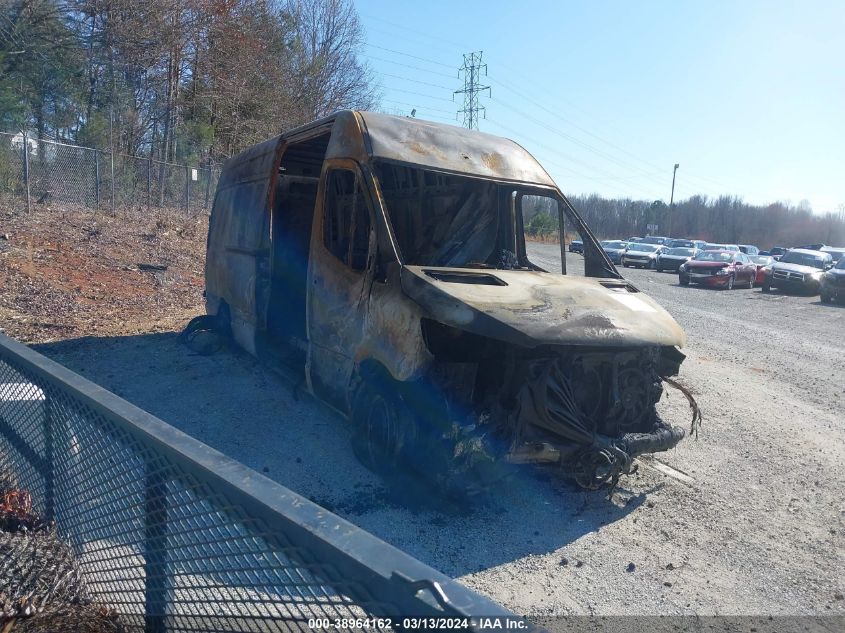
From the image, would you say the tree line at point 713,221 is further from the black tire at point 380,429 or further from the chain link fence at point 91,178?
the black tire at point 380,429

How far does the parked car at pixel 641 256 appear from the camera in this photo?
115 feet

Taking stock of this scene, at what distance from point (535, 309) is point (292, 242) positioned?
4309mm

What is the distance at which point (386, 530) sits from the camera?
4492 mm

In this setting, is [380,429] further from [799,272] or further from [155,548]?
[799,272]

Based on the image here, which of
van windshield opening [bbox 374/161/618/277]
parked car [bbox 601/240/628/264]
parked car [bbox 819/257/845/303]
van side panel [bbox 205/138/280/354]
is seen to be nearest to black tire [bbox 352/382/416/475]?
van windshield opening [bbox 374/161/618/277]

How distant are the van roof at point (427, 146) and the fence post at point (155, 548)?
3704 millimetres

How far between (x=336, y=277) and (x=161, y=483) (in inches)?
145

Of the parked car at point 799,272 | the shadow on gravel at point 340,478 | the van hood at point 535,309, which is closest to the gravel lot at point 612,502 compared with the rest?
the shadow on gravel at point 340,478

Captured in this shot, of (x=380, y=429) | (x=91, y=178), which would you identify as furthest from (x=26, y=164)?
(x=380, y=429)

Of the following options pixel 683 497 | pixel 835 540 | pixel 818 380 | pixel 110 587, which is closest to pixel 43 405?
pixel 110 587

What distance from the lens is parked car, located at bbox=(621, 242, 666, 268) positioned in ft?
115

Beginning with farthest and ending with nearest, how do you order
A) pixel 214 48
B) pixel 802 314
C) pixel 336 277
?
pixel 214 48 < pixel 802 314 < pixel 336 277

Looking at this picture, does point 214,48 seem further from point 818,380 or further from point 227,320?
point 818,380

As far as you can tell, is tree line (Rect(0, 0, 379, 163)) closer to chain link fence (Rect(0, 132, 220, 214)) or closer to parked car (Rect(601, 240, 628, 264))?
chain link fence (Rect(0, 132, 220, 214))
